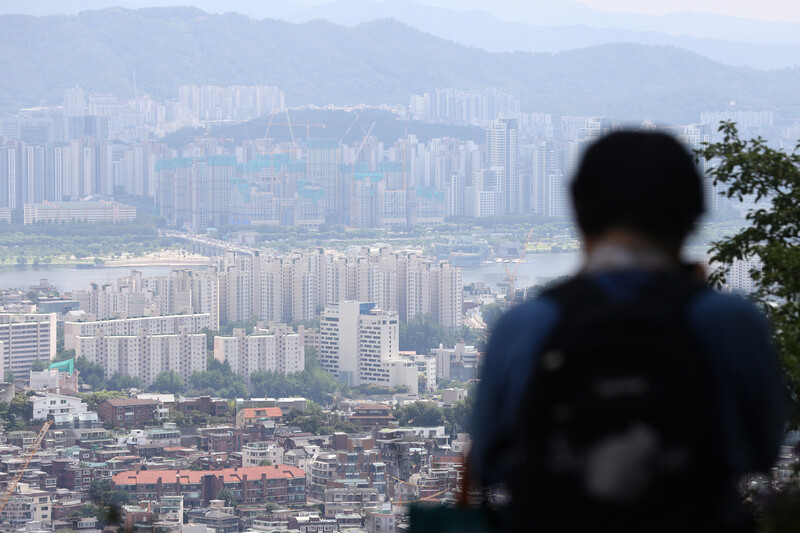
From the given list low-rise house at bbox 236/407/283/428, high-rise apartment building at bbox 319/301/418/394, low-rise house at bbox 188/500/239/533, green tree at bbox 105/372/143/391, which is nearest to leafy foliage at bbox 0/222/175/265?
green tree at bbox 105/372/143/391

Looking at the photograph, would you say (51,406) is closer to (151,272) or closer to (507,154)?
(151,272)

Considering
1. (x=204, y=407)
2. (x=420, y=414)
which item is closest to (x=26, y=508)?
(x=204, y=407)

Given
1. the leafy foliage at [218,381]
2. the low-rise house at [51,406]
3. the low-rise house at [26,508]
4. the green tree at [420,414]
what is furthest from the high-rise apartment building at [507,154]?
the low-rise house at [26,508]

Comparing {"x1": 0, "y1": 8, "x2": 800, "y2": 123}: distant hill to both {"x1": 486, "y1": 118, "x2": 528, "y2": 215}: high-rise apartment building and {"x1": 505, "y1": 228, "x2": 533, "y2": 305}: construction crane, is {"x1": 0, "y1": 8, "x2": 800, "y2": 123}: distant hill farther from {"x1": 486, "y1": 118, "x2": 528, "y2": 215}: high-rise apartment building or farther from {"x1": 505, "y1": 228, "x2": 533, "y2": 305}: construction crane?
{"x1": 505, "y1": 228, "x2": 533, "y2": 305}: construction crane

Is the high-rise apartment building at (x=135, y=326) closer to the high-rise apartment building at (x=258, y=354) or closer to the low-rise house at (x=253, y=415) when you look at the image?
the high-rise apartment building at (x=258, y=354)

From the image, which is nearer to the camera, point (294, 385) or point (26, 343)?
point (294, 385)

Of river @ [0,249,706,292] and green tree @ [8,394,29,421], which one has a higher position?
river @ [0,249,706,292]

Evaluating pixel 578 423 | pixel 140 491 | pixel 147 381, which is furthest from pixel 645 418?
pixel 147 381
